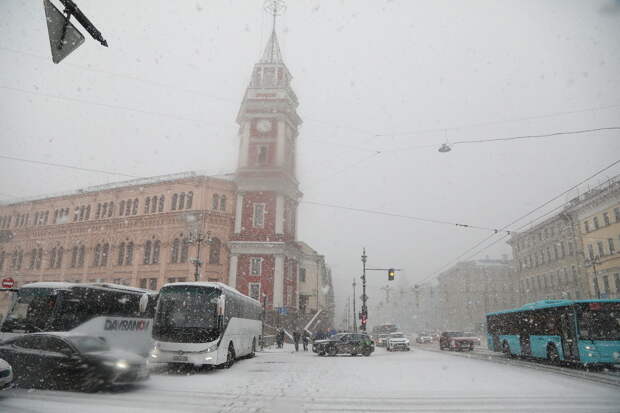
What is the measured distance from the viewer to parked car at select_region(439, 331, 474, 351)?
26.6 metres

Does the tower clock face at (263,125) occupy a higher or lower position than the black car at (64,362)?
higher

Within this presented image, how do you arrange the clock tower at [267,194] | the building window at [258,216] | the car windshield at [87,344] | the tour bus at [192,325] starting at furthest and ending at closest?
the building window at [258,216]
the clock tower at [267,194]
the tour bus at [192,325]
the car windshield at [87,344]

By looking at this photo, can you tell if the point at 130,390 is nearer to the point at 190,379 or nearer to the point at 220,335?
the point at 190,379

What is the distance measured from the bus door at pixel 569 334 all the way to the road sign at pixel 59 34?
57.1 feet

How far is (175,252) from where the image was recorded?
1593 inches

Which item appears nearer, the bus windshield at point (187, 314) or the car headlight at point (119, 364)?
the car headlight at point (119, 364)

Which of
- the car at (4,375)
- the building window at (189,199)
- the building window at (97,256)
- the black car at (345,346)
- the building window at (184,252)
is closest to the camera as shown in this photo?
the car at (4,375)

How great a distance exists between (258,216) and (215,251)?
573 cm

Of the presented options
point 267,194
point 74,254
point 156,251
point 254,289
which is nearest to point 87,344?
point 254,289

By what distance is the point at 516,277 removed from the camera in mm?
62562

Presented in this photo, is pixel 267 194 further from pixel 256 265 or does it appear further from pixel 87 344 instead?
pixel 87 344

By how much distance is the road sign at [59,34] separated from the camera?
6105 mm

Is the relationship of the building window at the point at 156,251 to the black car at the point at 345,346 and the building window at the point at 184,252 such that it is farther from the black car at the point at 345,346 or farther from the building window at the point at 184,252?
the black car at the point at 345,346

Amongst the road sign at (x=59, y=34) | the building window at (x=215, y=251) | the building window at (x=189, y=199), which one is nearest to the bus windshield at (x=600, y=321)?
the road sign at (x=59, y=34)
